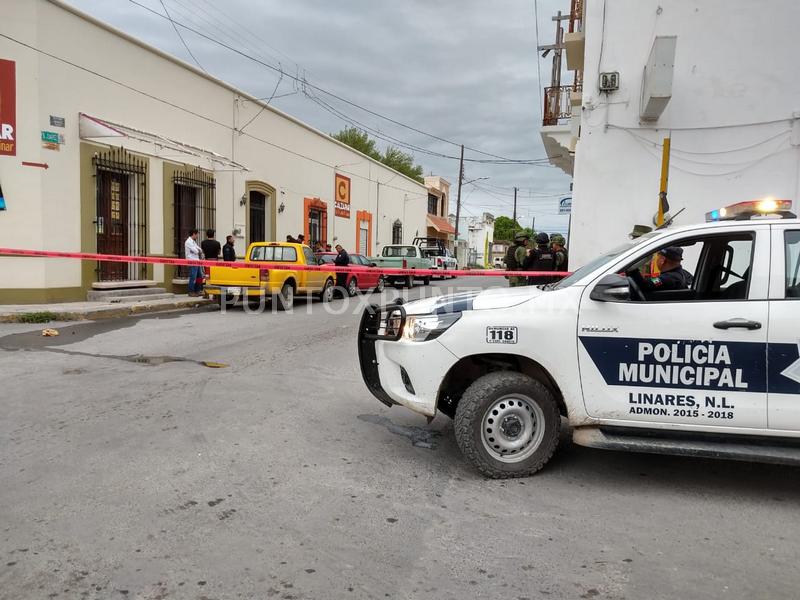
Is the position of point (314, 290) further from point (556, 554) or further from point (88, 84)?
point (556, 554)

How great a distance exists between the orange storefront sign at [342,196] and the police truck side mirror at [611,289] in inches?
1006

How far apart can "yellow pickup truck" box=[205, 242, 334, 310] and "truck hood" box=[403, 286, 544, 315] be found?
31.6 feet

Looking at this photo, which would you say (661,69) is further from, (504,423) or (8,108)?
(8,108)

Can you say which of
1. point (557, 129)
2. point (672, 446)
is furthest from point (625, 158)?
point (672, 446)

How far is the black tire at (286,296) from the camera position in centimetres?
1436

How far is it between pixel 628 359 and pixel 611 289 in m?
0.48

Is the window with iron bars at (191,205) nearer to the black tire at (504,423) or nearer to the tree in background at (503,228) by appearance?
the black tire at (504,423)

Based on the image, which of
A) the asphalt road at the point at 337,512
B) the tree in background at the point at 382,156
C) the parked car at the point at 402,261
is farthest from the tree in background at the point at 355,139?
the asphalt road at the point at 337,512

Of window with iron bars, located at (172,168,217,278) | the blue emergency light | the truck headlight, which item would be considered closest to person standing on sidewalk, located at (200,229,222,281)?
window with iron bars, located at (172,168,217,278)

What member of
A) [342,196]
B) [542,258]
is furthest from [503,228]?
[542,258]

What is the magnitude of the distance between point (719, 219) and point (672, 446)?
190 cm

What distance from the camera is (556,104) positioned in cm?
1775

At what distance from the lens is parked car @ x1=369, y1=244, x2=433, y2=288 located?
2503cm

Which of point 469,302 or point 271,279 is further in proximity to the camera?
point 271,279
